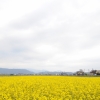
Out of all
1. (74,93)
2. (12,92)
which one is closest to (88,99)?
(74,93)

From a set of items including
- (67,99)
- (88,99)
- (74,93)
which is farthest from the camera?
(74,93)

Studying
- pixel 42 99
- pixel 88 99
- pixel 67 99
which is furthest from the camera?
pixel 88 99

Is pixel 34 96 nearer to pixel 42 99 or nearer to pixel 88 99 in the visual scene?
pixel 42 99

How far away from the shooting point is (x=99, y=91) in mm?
12578

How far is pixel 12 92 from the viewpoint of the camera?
39.4ft

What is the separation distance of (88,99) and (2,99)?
3895mm

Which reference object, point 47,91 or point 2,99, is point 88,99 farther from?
point 2,99

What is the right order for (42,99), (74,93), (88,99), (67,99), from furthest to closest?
(74,93) < (88,99) < (67,99) < (42,99)

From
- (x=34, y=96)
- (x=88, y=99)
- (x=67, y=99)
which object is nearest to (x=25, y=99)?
(x=34, y=96)

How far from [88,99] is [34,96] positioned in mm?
2523

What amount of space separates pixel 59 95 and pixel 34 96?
1.54m

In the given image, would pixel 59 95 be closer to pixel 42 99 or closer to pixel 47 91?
pixel 47 91

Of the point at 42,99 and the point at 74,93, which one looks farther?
the point at 74,93

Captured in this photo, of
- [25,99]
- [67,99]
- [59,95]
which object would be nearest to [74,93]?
[59,95]
